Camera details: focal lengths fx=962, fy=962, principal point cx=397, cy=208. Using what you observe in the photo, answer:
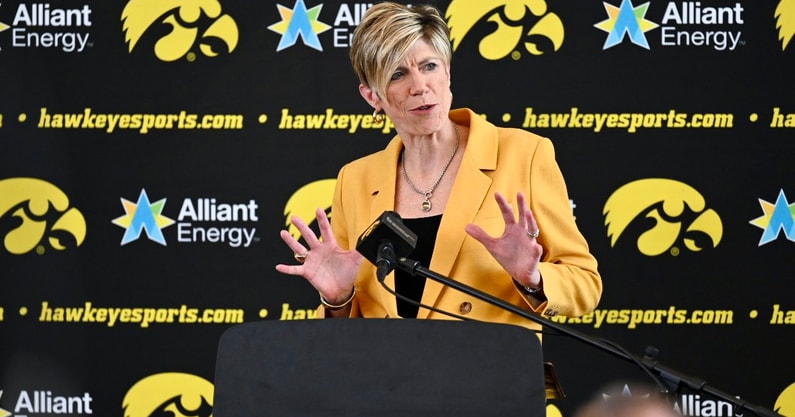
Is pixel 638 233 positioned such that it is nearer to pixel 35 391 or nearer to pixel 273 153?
pixel 273 153

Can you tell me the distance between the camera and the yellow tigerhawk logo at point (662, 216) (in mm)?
3768

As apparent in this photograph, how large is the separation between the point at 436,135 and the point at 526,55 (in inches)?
63.0

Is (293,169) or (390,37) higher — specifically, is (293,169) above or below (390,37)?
above

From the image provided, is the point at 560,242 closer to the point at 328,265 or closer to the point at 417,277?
the point at 417,277

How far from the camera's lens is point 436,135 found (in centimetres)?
234

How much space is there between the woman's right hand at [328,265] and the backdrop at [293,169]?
5.90 ft

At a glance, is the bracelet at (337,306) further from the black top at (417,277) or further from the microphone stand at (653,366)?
the microphone stand at (653,366)

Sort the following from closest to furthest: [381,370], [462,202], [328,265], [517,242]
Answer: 1. [381,370]
2. [517,242]
3. [328,265]
4. [462,202]

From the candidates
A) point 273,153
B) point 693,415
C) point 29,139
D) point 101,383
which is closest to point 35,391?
point 101,383

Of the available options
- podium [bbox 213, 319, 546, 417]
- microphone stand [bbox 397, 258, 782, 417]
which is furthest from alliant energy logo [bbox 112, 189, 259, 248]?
podium [bbox 213, 319, 546, 417]

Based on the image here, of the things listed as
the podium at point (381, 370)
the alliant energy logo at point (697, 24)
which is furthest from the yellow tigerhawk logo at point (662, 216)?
the podium at point (381, 370)

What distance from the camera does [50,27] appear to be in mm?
3939

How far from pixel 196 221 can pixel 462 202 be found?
195 centimetres

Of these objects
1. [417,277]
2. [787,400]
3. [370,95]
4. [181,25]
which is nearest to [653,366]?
[417,277]
